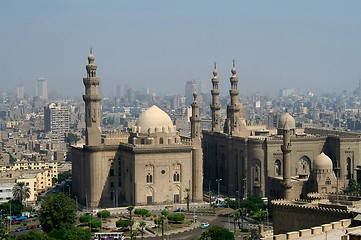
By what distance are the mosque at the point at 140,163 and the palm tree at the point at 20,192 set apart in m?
4.78

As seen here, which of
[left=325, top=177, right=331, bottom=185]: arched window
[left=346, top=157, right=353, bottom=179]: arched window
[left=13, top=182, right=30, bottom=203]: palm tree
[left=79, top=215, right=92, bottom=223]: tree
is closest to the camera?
[left=325, top=177, right=331, bottom=185]: arched window

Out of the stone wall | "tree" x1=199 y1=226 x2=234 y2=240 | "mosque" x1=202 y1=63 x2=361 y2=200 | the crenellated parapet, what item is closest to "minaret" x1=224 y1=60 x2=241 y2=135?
"mosque" x1=202 y1=63 x2=361 y2=200

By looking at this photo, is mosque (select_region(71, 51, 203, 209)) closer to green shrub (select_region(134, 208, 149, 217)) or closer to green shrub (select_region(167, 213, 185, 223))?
green shrub (select_region(134, 208, 149, 217))

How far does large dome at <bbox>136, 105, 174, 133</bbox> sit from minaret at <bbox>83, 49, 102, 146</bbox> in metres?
3.44

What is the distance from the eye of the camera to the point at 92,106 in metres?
62.8

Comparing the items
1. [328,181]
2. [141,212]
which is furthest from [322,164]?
[141,212]

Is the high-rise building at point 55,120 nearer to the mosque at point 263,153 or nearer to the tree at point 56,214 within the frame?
the mosque at point 263,153

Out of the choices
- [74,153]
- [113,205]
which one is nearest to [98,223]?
[113,205]

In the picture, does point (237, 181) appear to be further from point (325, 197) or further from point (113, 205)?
point (325, 197)

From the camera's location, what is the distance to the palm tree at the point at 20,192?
64.0 meters

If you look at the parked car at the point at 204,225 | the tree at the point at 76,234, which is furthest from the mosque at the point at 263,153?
the tree at the point at 76,234

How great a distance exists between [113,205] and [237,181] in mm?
11266

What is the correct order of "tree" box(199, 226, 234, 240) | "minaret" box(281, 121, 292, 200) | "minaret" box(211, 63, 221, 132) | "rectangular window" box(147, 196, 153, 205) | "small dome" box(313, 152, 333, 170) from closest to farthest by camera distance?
"tree" box(199, 226, 234, 240), "minaret" box(281, 121, 292, 200), "small dome" box(313, 152, 333, 170), "rectangular window" box(147, 196, 153, 205), "minaret" box(211, 63, 221, 132)

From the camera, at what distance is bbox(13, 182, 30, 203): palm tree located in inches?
2520
